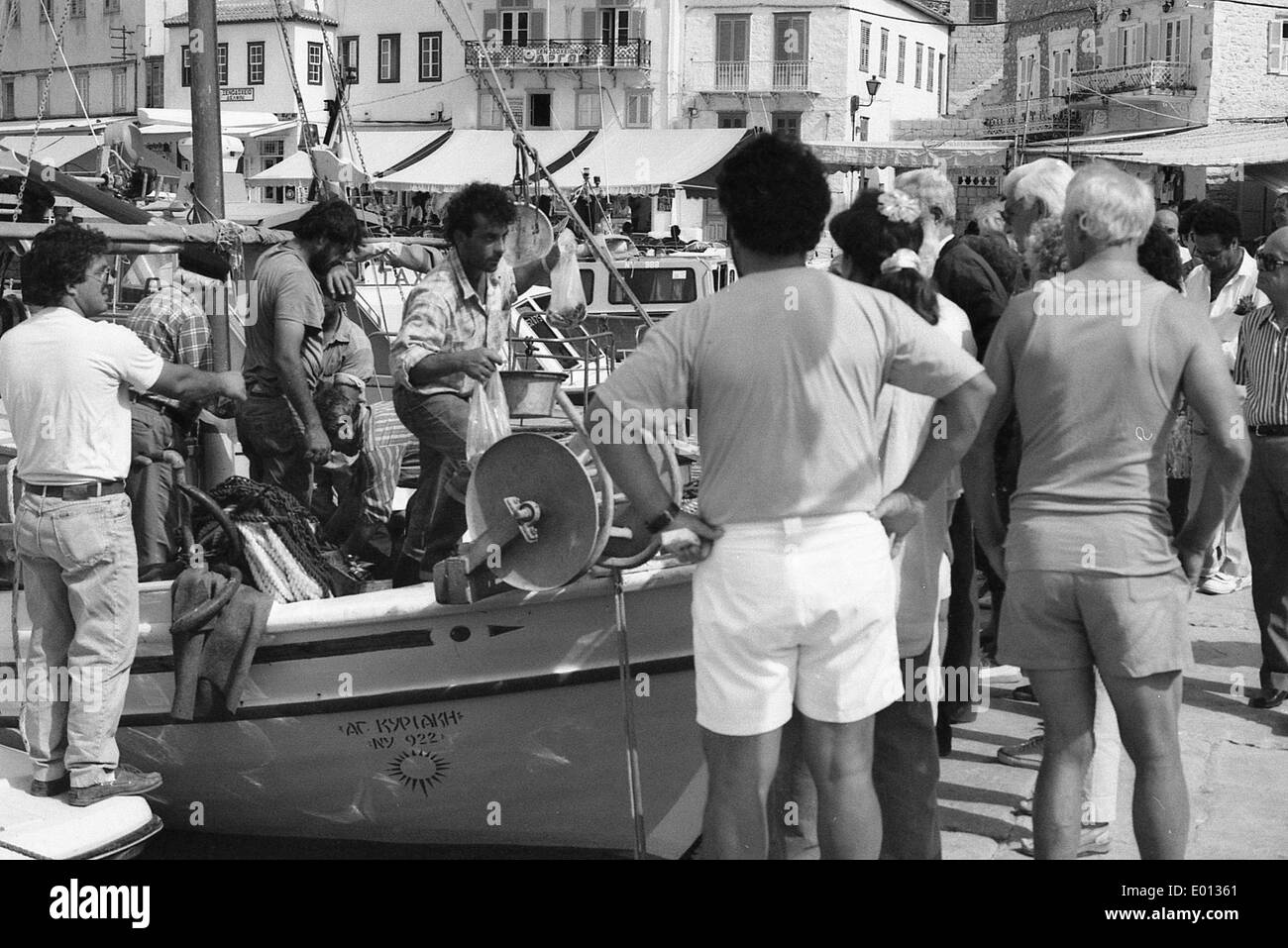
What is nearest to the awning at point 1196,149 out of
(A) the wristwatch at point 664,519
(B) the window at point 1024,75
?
(A) the wristwatch at point 664,519

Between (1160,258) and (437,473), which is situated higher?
(1160,258)

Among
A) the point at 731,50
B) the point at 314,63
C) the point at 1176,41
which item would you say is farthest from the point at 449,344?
the point at 731,50

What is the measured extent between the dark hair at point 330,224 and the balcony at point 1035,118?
155 ft

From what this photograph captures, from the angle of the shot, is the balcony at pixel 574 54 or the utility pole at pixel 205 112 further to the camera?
the balcony at pixel 574 54

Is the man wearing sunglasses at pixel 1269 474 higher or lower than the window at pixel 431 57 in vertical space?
lower

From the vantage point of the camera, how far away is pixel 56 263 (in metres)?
4.88

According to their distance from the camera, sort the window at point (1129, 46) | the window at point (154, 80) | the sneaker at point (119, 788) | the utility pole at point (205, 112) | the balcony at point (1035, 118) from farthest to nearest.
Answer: the window at point (154, 80), the window at point (1129, 46), the balcony at point (1035, 118), the utility pole at point (205, 112), the sneaker at point (119, 788)

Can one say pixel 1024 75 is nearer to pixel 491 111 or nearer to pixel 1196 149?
pixel 491 111

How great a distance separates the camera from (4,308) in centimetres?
779

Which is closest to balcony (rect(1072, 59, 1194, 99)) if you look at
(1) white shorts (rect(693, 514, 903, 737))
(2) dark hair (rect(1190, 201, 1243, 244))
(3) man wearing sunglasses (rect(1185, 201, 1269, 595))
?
(3) man wearing sunglasses (rect(1185, 201, 1269, 595))

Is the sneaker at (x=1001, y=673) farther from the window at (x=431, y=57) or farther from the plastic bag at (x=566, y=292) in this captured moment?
the window at (x=431, y=57)

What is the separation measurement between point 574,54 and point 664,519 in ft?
181

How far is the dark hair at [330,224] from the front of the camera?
20.5 ft

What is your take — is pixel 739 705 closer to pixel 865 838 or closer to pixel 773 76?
pixel 865 838
